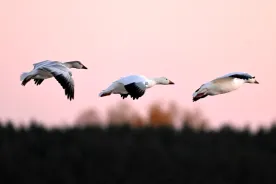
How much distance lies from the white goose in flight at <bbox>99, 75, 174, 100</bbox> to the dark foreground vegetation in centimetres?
199

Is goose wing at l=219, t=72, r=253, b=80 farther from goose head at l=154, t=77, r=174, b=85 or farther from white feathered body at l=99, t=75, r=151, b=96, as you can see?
goose head at l=154, t=77, r=174, b=85

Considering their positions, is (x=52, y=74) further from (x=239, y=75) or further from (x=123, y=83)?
(x=239, y=75)

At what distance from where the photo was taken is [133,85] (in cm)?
1514

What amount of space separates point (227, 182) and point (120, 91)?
5.32m

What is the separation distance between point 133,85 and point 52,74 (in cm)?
164

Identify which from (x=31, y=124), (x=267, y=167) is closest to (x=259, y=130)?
(x=267, y=167)

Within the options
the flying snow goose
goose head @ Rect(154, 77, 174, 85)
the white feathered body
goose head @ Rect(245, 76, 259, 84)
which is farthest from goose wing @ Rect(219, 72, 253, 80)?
goose head @ Rect(154, 77, 174, 85)

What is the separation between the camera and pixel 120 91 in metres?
16.6

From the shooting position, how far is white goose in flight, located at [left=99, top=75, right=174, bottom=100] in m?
14.9

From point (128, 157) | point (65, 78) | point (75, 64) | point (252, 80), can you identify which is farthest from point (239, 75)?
point (128, 157)

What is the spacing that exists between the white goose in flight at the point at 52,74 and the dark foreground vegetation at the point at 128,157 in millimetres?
2639

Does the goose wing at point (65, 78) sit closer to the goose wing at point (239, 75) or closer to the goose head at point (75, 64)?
the goose head at point (75, 64)

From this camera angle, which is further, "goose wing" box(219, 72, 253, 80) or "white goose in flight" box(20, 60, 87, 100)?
"goose wing" box(219, 72, 253, 80)

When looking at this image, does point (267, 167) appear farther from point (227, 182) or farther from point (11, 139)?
point (11, 139)
